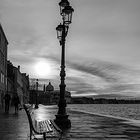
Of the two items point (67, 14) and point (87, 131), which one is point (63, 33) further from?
point (87, 131)

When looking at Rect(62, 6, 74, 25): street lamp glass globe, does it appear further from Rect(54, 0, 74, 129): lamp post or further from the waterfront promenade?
the waterfront promenade

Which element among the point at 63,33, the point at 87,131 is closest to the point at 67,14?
the point at 63,33

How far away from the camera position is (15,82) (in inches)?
4060

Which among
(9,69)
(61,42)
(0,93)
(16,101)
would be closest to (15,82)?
(9,69)

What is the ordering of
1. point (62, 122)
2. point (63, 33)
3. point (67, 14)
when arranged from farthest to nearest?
point (63, 33) → point (62, 122) → point (67, 14)

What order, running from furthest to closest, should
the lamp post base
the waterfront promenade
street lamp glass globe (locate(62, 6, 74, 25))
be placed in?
the lamp post base → street lamp glass globe (locate(62, 6, 74, 25)) → the waterfront promenade

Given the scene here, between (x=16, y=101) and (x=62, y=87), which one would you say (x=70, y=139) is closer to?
(x=62, y=87)

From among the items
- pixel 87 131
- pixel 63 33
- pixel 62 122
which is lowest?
pixel 87 131

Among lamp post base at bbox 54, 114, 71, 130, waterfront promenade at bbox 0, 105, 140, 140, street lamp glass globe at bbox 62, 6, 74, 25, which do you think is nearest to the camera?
waterfront promenade at bbox 0, 105, 140, 140

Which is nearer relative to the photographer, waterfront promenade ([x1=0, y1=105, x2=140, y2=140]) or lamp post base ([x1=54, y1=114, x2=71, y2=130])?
waterfront promenade ([x1=0, y1=105, x2=140, y2=140])

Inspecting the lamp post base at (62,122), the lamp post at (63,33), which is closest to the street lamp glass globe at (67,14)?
the lamp post at (63,33)

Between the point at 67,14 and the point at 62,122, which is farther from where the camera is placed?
the point at 62,122

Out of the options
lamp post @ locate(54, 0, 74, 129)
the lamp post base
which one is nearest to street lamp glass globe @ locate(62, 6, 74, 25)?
lamp post @ locate(54, 0, 74, 129)

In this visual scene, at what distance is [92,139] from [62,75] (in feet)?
20.9
